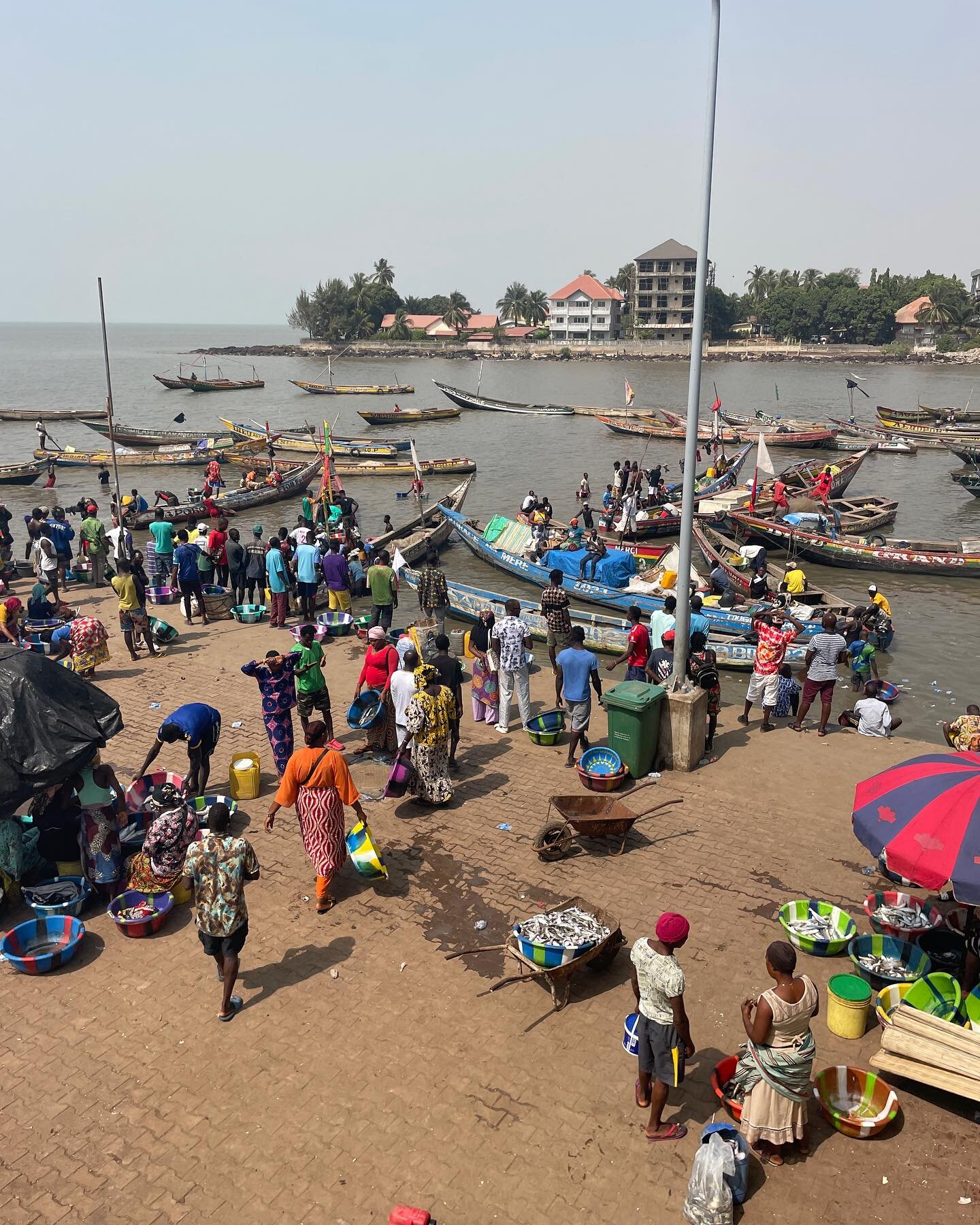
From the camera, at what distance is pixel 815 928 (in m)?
6.58

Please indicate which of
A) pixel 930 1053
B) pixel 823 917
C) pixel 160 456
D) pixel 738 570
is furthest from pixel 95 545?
pixel 160 456

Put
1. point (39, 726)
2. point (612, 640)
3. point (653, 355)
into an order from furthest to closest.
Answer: point (653, 355) < point (612, 640) < point (39, 726)

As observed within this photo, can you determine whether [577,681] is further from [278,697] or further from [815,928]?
[815,928]

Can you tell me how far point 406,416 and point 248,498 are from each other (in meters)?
26.1

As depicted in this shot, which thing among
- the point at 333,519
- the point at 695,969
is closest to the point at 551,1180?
the point at 695,969

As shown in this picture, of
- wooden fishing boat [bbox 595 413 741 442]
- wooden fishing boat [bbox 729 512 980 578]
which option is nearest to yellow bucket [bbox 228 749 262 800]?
wooden fishing boat [bbox 729 512 980 578]

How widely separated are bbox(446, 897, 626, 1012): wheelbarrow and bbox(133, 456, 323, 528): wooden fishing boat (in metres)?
19.5

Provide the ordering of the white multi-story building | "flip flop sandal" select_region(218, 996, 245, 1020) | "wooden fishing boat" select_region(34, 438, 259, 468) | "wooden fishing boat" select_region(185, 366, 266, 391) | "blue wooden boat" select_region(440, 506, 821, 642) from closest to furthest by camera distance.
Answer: "flip flop sandal" select_region(218, 996, 245, 1020) < "blue wooden boat" select_region(440, 506, 821, 642) < "wooden fishing boat" select_region(34, 438, 259, 468) < "wooden fishing boat" select_region(185, 366, 266, 391) < the white multi-story building

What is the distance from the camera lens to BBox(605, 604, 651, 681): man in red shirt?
1048 cm

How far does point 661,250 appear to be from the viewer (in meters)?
109

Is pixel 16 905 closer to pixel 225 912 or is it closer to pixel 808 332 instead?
pixel 225 912

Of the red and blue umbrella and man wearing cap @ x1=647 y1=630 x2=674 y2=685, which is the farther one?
man wearing cap @ x1=647 y1=630 x2=674 y2=685

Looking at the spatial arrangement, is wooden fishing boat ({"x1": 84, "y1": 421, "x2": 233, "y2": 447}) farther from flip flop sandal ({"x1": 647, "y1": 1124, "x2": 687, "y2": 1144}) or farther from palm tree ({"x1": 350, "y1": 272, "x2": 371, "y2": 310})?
palm tree ({"x1": 350, "y1": 272, "x2": 371, "y2": 310})

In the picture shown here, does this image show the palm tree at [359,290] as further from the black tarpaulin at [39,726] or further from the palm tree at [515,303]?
the black tarpaulin at [39,726]
